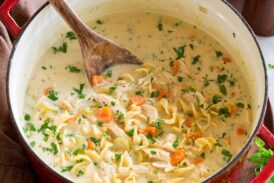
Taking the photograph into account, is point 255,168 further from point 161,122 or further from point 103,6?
point 103,6

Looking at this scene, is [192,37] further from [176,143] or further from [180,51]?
[176,143]

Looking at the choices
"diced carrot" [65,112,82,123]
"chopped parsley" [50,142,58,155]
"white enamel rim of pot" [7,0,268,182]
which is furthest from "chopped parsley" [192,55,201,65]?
"chopped parsley" [50,142,58,155]

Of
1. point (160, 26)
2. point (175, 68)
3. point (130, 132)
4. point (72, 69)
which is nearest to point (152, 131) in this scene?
point (130, 132)

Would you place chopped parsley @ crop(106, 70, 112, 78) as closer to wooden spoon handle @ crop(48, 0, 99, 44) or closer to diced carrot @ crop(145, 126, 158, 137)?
wooden spoon handle @ crop(48, 0, 99, 44)

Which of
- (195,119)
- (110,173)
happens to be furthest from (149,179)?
(195,119)

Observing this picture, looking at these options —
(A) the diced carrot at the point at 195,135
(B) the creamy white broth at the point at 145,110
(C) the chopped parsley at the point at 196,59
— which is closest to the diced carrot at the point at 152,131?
(B) the creamy white broth at the point at 145,110

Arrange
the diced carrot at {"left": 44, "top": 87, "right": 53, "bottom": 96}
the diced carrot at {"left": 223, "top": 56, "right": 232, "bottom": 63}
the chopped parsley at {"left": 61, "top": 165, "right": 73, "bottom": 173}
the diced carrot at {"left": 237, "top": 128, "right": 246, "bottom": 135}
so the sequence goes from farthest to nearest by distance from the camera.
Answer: the diced carrot at {"left": 223, "top": 56, "right": 232, "bottom": 63} < the diced carrot at {"left": 44, "top": 87, "right": 53, "bottom": 96} < the diced carrot at {"left": 237, "top": 128, "right": 246, "bottom": 135} < the chopped parsley at {"left": 61, "top": 165, "right": 73, "bottom": 173}
